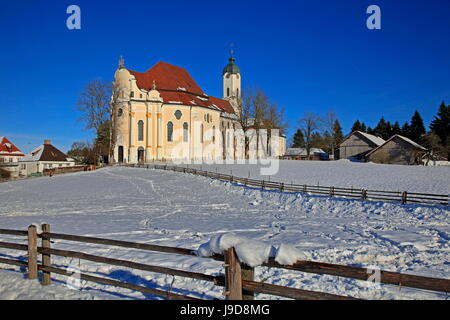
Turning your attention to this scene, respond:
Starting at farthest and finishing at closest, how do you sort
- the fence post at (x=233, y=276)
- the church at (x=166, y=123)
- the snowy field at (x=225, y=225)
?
the church at (x=166, y=123) → the snowy field at (x=225, y=225) → the fence post at (x=233, y=276)

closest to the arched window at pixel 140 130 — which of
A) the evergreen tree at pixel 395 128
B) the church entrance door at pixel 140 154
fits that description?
the church entrance door at pixel 140 154

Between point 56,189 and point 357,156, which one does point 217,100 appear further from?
point 56,189

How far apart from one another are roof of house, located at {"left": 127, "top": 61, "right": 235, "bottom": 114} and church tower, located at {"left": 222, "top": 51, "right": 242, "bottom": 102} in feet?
29.4

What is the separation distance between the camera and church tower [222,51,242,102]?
7769 centimetres

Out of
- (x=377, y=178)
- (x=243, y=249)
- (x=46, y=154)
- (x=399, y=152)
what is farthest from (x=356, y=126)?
(x=243, y=249)

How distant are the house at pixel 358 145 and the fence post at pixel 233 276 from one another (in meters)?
57.1

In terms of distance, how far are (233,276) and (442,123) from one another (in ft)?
229

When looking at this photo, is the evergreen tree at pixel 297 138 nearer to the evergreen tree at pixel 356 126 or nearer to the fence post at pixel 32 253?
the evergreen tree at pixel 356 126

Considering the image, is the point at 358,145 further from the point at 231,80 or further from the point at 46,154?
the point at 46,154

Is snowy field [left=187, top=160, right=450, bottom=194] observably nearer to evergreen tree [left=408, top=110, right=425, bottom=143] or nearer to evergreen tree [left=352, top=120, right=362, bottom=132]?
evergreen tree [left=408, top=110, right=425, bottom=143]

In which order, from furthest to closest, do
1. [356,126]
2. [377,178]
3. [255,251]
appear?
[356,126] < [377,178] < [255,251]

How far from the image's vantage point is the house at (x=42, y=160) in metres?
58.0

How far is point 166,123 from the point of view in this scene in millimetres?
55500

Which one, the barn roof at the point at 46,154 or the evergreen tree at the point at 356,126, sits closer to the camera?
the barn roof at the point at 46,154
